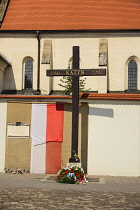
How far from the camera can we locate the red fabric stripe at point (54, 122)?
14.1 meters

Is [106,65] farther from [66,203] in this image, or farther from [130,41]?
[66,203]

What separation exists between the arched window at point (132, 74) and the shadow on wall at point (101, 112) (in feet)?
35.6

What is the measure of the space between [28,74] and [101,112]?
12319 millimetres

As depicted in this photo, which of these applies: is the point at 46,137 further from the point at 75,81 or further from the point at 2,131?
the point at 75,81

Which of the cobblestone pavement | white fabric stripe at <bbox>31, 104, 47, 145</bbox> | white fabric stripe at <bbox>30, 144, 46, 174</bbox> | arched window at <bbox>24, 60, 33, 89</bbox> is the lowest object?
the cobblestone pavement

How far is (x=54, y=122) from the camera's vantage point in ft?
46.4

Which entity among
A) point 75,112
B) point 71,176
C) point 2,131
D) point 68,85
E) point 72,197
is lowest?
point 72,197

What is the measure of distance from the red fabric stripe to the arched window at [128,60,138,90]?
440 inches

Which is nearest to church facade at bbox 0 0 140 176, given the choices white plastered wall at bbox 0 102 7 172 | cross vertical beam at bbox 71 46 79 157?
white plastered wall at bbox 0 102 7 172

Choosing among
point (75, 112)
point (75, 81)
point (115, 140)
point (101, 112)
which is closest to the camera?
point (75, 112)

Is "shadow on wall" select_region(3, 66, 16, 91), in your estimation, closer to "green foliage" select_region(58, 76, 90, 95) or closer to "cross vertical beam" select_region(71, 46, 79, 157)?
"green foliage" select_region(58, 76, 90, 95)

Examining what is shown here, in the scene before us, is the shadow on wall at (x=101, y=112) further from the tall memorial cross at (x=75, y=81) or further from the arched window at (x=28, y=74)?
the arched window at (x=28, y=74)

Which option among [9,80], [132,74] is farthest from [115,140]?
[9,80]

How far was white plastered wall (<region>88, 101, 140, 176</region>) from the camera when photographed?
13609 millimetres
